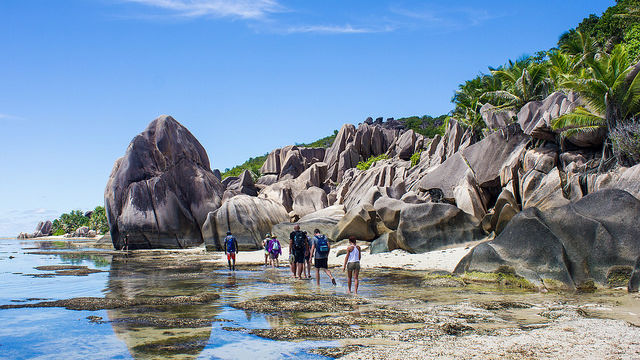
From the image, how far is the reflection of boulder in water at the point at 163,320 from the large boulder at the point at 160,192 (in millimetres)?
21819

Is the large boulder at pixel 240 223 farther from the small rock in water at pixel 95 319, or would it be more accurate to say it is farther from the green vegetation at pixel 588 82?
the small rock in water at pixel 95 319

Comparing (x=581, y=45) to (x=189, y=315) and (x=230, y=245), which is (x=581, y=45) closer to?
(x=230, y=245)

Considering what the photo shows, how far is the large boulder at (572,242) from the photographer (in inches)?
492

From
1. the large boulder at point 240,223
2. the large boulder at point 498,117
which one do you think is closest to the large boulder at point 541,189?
the large boulder at point 498,117

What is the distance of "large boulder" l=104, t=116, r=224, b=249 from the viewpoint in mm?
38125

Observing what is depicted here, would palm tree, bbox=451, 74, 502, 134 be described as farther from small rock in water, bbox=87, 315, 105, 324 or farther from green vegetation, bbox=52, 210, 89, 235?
green vegetation, bbox=52, 210, 89, 235

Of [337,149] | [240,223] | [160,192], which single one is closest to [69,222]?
[337,149]

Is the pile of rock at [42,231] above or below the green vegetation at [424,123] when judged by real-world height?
below

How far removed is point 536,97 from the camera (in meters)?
33.8

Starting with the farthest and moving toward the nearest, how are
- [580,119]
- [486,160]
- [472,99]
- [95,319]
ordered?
[472,99] → [486,160] → [580,119] → [95,319]

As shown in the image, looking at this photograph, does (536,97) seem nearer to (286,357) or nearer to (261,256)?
(261,256)

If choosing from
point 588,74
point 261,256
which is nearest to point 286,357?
A: point 261,256

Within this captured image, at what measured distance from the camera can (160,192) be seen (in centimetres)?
3894

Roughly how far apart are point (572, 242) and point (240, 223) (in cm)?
2303
